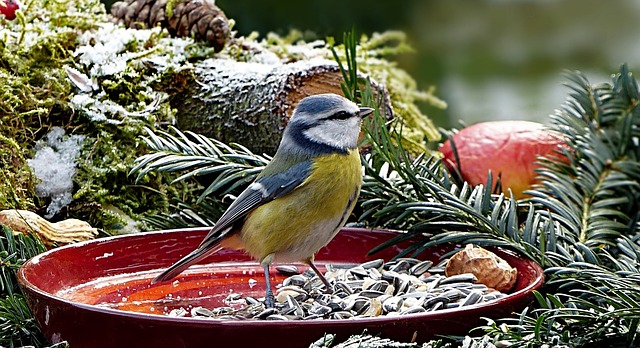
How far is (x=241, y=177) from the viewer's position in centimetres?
152

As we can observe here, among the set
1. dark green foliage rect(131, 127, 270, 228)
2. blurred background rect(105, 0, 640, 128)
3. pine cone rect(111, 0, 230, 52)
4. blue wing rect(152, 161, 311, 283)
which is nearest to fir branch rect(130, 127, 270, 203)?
dark green foliage rect(131, 127, 270, 228)

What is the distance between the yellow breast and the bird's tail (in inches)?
2.7

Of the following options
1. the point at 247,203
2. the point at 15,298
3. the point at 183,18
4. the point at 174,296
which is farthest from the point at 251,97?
the point at 15,298

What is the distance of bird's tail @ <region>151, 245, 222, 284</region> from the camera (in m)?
1.26

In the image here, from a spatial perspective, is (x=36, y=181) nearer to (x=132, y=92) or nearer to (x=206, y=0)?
(x=132, y=92)

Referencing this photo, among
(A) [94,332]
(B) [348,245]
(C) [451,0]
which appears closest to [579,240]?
(B) [348,245]

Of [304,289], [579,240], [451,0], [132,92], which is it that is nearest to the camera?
[304,289]

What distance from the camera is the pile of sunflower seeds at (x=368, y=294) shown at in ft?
3.80

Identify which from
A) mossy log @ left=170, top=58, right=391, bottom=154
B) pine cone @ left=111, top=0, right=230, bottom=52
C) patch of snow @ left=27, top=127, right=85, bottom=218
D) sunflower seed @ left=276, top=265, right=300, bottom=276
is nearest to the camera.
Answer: sunflower seed @ left=276, top=265, right=300, bottom=276

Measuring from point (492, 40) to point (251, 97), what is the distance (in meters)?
1.83

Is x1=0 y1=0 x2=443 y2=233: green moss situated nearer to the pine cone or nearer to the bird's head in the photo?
the pine cone

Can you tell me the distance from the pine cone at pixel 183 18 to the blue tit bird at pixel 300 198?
2.14 ft

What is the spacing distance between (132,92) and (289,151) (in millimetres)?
543

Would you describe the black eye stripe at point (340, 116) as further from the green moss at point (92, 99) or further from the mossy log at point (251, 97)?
the green moss at point (92, 99)
